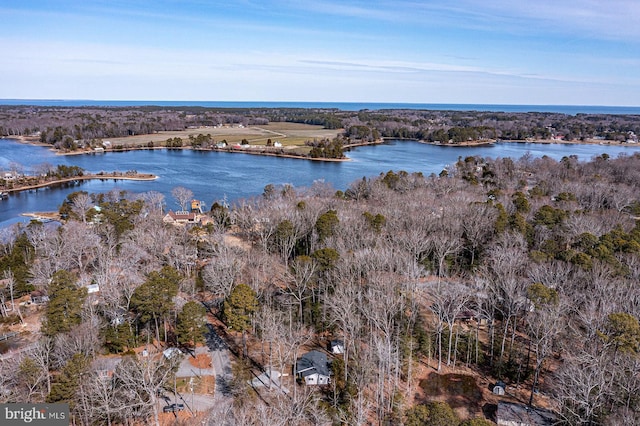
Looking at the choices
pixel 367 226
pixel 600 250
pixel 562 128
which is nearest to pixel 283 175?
pixel 367 226

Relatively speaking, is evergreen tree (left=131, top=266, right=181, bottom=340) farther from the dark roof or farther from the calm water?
the calm water

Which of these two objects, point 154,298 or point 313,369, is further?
point 154,298

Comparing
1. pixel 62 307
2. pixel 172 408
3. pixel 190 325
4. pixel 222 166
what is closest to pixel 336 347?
pixel 190 325

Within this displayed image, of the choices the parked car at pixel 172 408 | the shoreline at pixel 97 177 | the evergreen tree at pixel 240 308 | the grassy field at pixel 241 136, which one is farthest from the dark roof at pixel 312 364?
the grassy field at pixel 241 136

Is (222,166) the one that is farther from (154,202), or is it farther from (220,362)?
(220,362)

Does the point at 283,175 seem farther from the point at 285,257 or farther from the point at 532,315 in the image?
the point at 532,315
